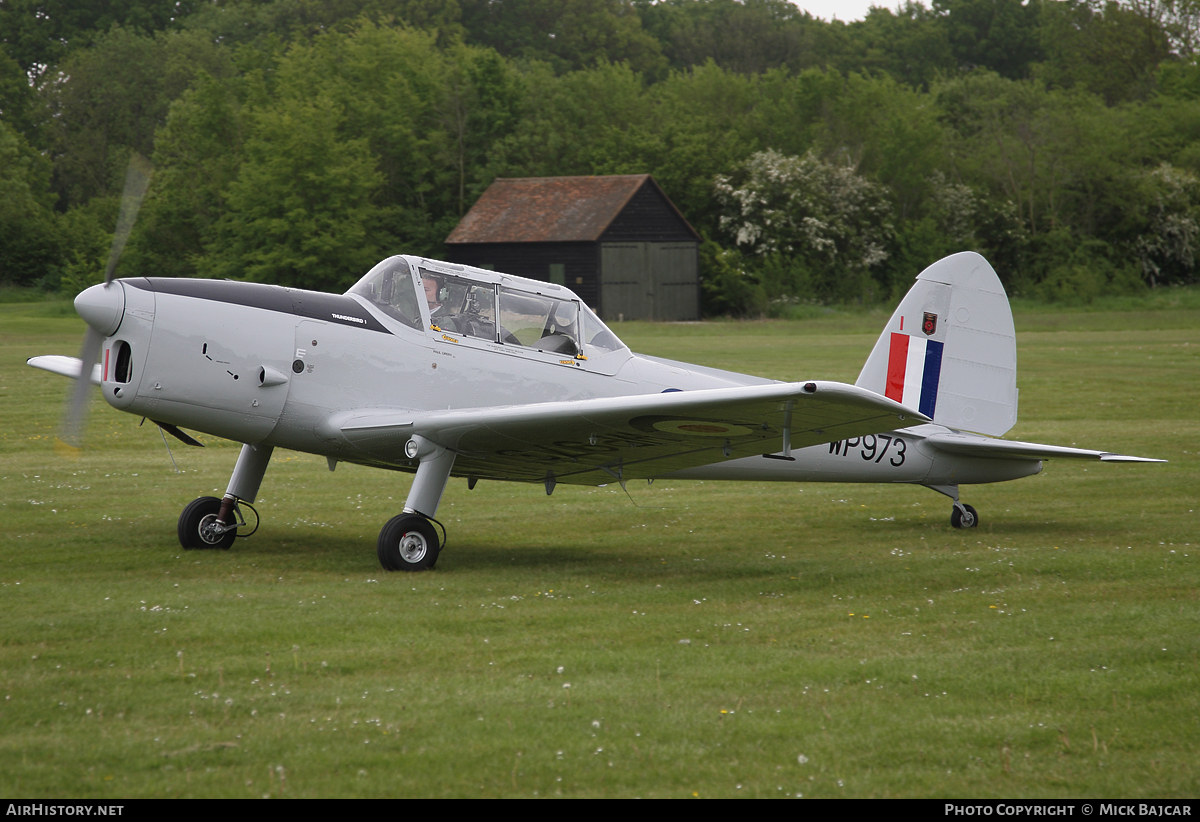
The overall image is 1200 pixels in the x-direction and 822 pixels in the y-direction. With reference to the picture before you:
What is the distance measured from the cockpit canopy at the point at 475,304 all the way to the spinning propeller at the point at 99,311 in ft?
5.66

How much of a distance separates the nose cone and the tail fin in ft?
20.7

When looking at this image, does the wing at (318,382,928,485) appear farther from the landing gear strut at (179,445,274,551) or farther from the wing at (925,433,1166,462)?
the wing at (925,433,1166,462)

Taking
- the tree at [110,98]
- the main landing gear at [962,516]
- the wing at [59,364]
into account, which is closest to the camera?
the wing at [59,364]

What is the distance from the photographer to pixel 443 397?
27.9ft

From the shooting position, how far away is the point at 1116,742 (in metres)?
4.64

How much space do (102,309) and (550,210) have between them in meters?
41.0

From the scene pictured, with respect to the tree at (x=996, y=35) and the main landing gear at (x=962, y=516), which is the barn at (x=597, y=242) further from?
the tree at (x=996, y=35)

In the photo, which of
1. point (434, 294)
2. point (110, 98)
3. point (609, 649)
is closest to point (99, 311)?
point (434, 294)

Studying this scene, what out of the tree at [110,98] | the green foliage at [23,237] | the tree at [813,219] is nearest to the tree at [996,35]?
the tree at [813,219]

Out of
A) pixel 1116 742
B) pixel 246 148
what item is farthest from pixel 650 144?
pixel 1116 742

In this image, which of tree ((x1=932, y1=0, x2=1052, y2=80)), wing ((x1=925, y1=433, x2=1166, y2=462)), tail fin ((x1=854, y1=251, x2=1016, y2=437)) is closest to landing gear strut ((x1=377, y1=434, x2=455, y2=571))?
tail fin ((x1=854, y1=251, x2=1016, y2=437))

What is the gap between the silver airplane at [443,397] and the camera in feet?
25.1

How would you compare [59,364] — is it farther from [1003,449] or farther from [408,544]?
[1003,449]

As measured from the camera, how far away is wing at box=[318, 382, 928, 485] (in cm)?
691
